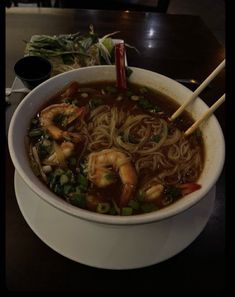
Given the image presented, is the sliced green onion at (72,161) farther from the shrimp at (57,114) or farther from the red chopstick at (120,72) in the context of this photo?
the red chopstick at (120,72)

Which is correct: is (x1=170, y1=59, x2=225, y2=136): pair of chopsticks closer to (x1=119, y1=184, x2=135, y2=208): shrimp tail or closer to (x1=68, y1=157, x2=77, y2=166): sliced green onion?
(x1=119, y1=184, x2=135, y2=208): shrimp tail

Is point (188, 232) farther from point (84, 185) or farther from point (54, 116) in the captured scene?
point (54, 116)

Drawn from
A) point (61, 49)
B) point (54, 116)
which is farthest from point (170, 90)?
point (61, 49)

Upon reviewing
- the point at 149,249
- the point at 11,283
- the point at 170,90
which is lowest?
the point at 11,283

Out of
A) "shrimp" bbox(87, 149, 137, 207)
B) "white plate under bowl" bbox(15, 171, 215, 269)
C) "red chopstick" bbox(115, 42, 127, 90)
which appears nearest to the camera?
"white plate under bowl" bbox(15, 171, 215, 269)

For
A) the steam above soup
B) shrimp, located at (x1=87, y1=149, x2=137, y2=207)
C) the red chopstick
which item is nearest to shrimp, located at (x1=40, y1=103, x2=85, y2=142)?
the steam above soup

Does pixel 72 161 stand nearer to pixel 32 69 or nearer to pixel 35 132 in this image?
pixel 35 132

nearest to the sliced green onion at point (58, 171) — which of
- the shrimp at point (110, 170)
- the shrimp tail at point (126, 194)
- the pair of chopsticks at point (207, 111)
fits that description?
the shrimp at point (110, 170)
